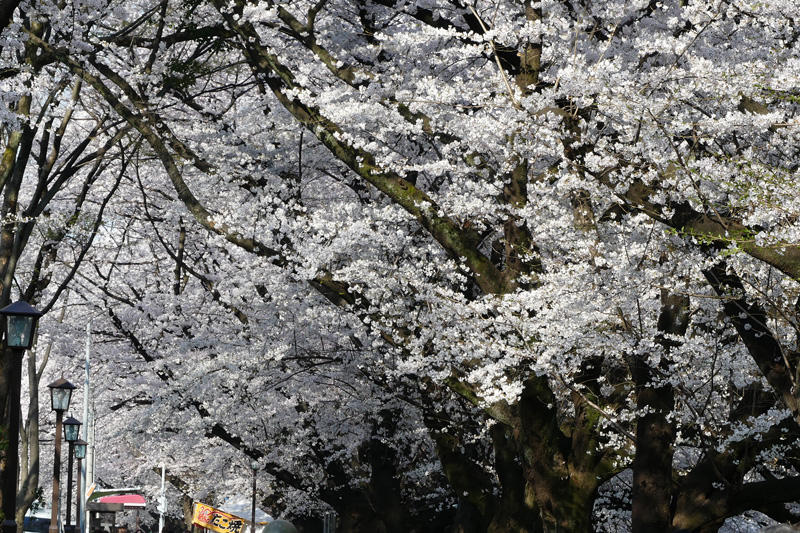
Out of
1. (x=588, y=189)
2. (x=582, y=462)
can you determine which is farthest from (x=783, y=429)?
(x=588, y=189)

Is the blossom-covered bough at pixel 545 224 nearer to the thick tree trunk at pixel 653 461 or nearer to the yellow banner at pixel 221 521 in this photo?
the thick tree trunk at pixel 653 461

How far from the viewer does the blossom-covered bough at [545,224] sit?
9.05 meters

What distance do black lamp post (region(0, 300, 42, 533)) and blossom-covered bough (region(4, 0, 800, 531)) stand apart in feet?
8.24

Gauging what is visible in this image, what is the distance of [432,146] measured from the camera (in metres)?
15.9

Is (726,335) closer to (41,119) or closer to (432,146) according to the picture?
(432,146)

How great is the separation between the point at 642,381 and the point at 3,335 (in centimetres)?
960

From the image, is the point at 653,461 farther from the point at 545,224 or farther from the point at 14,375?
the point at 14,375

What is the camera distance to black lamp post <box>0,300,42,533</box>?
12188 mm

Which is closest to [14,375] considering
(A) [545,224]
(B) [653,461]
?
(A) [545,224]

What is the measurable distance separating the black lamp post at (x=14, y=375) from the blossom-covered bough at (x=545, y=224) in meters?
2.51

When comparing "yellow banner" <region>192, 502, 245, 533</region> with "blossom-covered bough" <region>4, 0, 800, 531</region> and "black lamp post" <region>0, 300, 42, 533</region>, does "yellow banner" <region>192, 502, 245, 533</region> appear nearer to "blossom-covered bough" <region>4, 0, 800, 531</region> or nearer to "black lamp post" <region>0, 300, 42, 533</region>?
"blossom-covered bough" <region>4, 0, 800, 531</region>

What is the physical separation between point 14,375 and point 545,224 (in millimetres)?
7261

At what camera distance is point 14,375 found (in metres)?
13.0

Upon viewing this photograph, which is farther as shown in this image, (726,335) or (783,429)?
(726,335)
